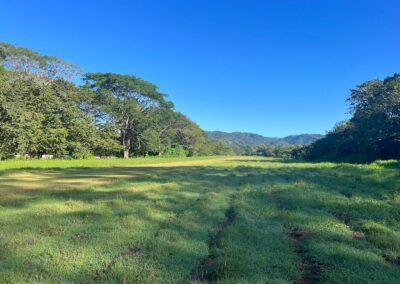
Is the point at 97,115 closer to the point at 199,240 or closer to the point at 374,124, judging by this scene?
the point at 374,124

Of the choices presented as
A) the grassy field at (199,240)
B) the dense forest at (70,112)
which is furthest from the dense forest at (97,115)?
the grassy field at (199,240)

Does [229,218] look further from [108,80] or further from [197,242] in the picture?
[108,80]

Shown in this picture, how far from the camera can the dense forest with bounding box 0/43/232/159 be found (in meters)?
41.1

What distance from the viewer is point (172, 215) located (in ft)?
30.8

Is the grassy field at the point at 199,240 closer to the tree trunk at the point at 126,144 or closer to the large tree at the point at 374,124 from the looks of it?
the large tree at the point at 374,124

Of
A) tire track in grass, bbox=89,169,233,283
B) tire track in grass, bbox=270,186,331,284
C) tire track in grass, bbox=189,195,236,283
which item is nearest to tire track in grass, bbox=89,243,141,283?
tire track in grass, bbox=89,169,233,283

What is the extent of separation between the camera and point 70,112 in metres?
51.2

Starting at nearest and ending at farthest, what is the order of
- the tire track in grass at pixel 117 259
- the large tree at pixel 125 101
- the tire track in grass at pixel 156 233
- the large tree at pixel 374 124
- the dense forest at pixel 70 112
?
the tire track in grass at pixel 117 259 → the tire track in grass at pixel 156 233 → the dense forest at pixel 70 112 → the large tree at pixel 374 124 → the large tree at pixel 125 101

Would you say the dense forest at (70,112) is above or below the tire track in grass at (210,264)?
above

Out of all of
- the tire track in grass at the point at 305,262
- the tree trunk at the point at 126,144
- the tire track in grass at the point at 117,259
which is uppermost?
the tree trunk at the point at 126,144

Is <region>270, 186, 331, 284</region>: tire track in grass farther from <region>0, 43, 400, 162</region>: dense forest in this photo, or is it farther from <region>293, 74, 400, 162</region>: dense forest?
<region>293, 74, 400, 162</region>: dense forest

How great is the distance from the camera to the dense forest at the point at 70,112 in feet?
135

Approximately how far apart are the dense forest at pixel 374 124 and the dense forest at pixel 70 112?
38.5m

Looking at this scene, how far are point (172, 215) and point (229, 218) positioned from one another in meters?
1.51
